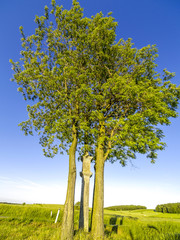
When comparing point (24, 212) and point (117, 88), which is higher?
point (117, 88)

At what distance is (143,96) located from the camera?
11242 millimetres

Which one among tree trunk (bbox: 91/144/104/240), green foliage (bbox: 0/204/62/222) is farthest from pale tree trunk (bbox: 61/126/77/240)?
green foliage (bbox: 0/204/62/222)

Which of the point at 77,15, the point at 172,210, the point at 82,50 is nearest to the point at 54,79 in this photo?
the point at 82,50

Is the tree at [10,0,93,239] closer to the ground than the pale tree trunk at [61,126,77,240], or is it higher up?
higher up

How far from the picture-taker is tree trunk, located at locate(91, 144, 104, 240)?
9430 millimetres

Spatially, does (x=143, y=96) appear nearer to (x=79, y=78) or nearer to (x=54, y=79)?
(x=79, y=78)

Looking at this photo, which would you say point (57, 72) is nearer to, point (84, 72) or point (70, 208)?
point (84, 72)

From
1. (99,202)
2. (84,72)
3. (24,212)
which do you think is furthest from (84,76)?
(24,212)

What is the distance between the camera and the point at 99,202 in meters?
10.4

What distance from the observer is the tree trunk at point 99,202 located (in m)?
Answer: 9.43

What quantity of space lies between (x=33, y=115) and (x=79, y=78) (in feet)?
18.9

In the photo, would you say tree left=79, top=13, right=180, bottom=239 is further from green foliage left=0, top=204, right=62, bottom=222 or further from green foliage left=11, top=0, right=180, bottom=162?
green foliage left=0, top=204, right=62, bottom=222

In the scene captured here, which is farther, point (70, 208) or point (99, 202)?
point (99, 202)

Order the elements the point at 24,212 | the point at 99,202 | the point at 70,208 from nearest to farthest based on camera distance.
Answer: the point at 70,208, the point at 99,202, the point at 24,212
